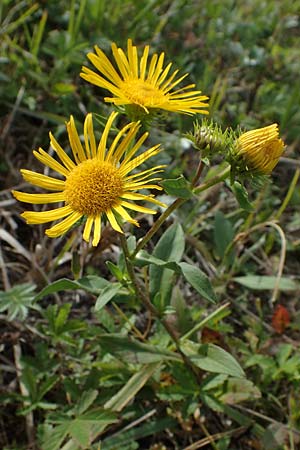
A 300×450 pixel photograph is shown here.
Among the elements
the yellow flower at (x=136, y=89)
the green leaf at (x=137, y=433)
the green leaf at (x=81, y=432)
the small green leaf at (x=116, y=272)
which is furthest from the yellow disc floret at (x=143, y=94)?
the green leaf at (x=137, y=433)

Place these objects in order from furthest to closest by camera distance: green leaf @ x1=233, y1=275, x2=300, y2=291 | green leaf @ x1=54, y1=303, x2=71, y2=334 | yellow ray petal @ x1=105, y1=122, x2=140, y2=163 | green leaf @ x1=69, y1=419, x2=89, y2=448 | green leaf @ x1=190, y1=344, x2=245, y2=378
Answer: green leaf @ x1=233, y1=275, x2=300, y2=291 → green leaf @ x1=54, y1=303, x2=71, y2=334 → green leaf @ x1=190, y1=344, x2=245, y2=378 → green leaf @ x1=69, y1=419, x2=89, y2=448 → yellow ray petal @ x1=105, y1=122, x2=140, y2=163

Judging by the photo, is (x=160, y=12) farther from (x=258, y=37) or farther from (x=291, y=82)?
(x=291, y=82)

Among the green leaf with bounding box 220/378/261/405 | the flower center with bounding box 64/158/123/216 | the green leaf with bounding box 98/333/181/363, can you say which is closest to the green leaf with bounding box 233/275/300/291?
the green leaf with bounding box 220/378/261/405

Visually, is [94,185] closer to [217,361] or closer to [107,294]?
[107,294]

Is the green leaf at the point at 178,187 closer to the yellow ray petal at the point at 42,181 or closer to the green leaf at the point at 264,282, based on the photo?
the yellow ray petal at the point at 42,181

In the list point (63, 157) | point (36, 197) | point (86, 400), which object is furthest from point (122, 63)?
point (86, 400)

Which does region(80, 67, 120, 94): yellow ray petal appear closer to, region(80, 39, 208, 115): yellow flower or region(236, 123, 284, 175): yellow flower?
region(80, 39, 208, 115): yellow flower
